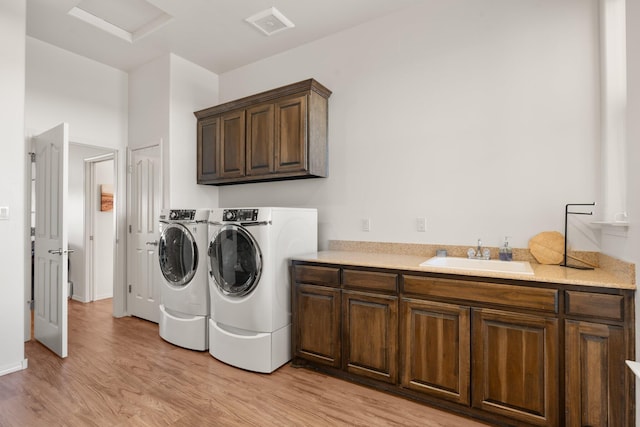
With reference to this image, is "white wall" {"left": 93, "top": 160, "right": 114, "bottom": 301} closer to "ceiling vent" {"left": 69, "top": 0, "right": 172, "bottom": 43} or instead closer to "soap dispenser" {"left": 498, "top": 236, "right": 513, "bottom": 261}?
"ceiling vent" {"left": 69, "top": 0, "right": 172, "bottom": 43}

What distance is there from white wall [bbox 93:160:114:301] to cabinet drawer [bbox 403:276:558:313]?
14.8ft

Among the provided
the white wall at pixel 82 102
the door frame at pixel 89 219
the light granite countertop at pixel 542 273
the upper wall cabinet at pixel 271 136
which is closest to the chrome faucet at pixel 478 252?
the light granite countertop at pixel 542 273

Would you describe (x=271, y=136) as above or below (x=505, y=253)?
above

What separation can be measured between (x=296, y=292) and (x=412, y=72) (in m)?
2.05

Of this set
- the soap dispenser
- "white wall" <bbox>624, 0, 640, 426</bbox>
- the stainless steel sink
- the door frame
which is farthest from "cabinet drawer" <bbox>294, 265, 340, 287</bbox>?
the door frame

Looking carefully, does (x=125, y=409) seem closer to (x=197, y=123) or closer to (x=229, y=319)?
(x=229, y=319)

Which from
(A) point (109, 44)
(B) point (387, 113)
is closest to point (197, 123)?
Result: (A) point (109, 44)

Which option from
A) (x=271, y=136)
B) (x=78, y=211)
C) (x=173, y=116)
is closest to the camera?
(x=271, y=136)

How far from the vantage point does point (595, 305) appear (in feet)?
5.35

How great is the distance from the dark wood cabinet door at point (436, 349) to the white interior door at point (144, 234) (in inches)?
108

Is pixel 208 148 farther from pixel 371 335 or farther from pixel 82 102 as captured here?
pixel 371 335

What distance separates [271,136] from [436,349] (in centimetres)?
223

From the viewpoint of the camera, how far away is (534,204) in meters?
2.35

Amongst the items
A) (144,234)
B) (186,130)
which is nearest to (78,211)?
(144,234)
